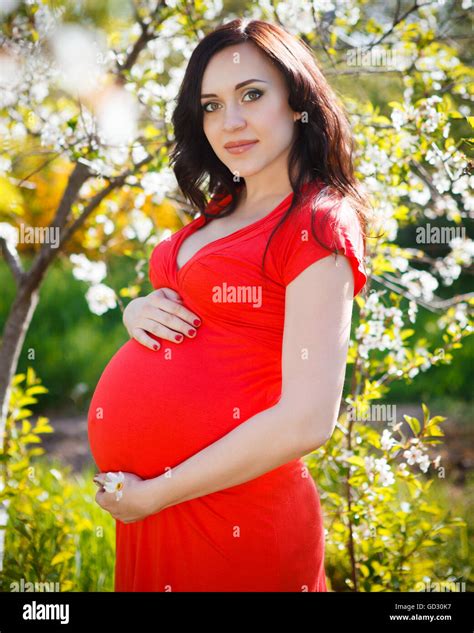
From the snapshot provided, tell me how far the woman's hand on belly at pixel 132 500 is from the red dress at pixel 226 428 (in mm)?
50

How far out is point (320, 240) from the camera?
55.7 inches

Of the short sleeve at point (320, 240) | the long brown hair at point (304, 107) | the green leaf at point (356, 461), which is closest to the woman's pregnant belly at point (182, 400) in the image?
the short sleeve at point (320, 240)

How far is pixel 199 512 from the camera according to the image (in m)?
1.58

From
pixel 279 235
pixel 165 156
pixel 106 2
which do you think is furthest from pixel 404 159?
pixel 106 2

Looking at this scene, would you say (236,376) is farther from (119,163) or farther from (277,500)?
(119,163)

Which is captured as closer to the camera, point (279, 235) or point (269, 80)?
point (279, 235)

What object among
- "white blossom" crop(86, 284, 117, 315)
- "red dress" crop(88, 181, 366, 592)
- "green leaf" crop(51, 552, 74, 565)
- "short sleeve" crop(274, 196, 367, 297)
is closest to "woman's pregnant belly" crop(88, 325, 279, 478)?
"red dress" crop(88, 181, 366, 592)

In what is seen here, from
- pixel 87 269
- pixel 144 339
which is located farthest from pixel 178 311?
pixel 87 269

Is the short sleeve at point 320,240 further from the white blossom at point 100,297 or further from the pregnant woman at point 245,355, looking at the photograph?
the white blossom at point 100,297

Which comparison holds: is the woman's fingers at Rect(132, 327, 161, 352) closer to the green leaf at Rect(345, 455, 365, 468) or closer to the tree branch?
the green leaf at Rect(345, 455, 365, 468)

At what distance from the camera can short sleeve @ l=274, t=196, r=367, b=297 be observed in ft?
4.65

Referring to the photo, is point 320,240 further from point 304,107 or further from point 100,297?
point 100,297

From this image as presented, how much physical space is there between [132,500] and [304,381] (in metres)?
0.48
